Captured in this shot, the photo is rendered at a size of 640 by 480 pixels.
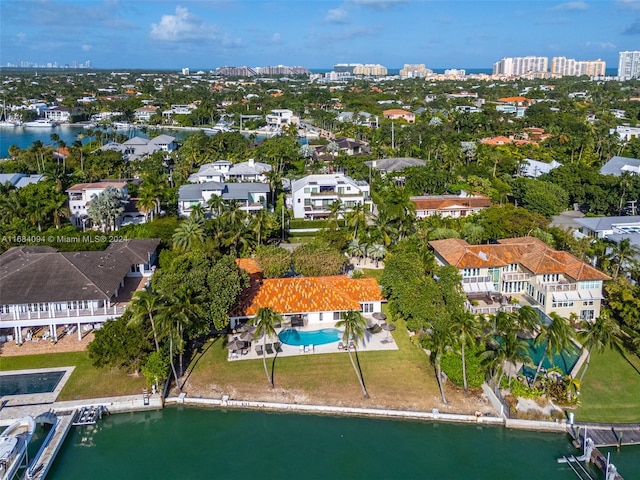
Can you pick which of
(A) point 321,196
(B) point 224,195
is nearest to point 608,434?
(A) point 321,196

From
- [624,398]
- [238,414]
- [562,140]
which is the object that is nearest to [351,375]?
[238,414]

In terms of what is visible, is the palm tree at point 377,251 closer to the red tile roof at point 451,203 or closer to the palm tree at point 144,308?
the red tile roof at point 451,203

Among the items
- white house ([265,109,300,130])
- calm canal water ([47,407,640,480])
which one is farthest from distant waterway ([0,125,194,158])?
calm canal water ([47,407,640,480])

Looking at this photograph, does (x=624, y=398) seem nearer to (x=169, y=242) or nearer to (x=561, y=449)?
(x=561, y=449)

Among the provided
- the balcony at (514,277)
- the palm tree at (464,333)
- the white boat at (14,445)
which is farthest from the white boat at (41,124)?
the palm tree at (464,333)

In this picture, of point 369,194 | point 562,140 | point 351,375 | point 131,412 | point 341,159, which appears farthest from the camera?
point 562,140
